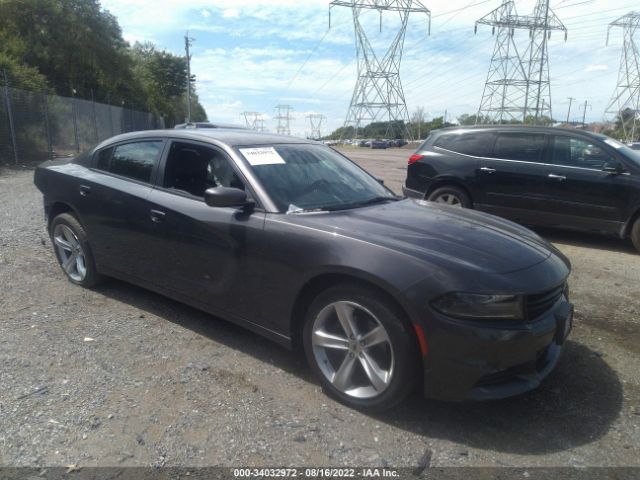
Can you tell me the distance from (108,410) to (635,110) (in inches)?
2844

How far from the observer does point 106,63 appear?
3002cm

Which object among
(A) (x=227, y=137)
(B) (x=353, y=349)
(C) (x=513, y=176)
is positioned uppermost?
(A) (x=227, y=137)

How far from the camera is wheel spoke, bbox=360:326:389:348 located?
282 centimetres

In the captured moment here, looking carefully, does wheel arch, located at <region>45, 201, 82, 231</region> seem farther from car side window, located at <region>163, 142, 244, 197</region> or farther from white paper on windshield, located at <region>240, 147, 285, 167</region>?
white paper on windshield, located at <region>240, 147, 285, 167</region>

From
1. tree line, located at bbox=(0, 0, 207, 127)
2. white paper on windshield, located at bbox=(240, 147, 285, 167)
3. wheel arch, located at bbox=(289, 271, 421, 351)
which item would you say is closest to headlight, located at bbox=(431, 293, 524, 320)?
wheel arch, located at bbox=(289, 271, 421, 351)

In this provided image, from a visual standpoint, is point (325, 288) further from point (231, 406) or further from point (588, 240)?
point (588, 240)

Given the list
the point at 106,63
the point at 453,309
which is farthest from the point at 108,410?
the point at 106,63

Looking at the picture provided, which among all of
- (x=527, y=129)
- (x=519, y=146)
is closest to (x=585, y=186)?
(x=519, y=146)

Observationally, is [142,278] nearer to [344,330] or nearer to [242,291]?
[242,291]

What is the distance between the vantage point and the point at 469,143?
26.8 ft

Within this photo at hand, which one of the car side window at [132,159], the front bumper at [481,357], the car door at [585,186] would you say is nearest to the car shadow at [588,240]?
the car door at [585,186]

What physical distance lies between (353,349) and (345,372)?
0.51ft

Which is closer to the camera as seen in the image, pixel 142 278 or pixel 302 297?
pixel 302 297

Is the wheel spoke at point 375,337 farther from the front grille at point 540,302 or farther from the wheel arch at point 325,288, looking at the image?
the front grille at point 540,302
